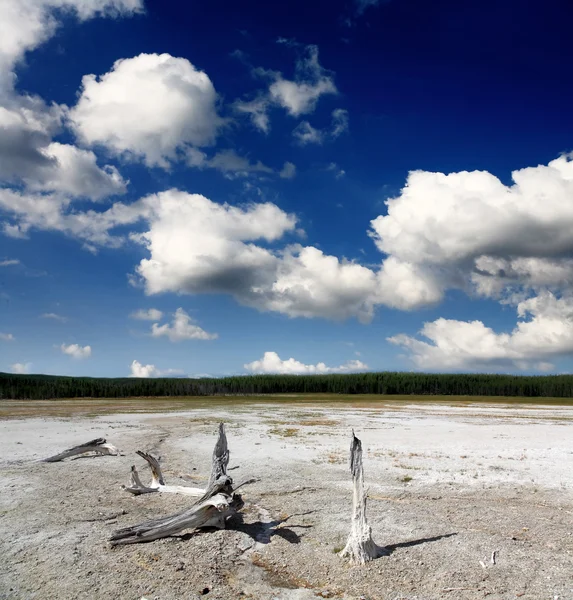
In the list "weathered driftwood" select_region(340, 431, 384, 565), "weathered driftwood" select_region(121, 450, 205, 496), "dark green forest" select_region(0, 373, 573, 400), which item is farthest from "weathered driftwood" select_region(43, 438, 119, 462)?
"dark green forest" select_region(0, 373, 573, 400)

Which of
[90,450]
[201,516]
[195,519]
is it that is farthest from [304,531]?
[90,450]

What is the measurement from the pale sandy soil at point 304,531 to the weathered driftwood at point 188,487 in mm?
307

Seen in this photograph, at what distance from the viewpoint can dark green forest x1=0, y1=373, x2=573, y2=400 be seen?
148 m

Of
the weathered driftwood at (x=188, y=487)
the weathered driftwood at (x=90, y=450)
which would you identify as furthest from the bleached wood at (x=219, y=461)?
the weathered driftwood at (x=90, y=450)

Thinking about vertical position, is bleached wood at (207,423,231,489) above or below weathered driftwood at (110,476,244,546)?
above

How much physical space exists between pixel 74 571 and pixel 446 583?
22.4 feet

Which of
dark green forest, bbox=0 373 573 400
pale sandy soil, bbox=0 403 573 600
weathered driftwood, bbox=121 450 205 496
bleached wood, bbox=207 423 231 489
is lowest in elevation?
dark green forest, bbox=0 373 573 400

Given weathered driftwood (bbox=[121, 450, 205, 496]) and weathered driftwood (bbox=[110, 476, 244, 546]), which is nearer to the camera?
weathered driftwood (bbox=[110, 476, 244, 546])

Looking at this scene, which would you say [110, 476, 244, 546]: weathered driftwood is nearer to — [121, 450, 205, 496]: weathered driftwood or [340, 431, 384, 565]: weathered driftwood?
[121, 450, 205, 496]: weathered driftwood

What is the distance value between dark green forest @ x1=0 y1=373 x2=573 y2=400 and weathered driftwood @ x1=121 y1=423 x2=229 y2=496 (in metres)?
135

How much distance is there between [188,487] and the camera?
1444 cm

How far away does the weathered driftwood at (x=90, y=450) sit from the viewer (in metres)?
20.4

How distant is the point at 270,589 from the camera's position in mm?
8875

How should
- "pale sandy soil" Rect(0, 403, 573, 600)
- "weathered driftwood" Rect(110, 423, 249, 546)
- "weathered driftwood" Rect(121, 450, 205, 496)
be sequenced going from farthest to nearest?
1. "weathered driftwood" Rect(121, 450, 205, 496)
2. "weathered driftwood" Rect(110, 423, 249, 546)
3. "pale sandy soil" Rect(0, 403, 573, 600)
